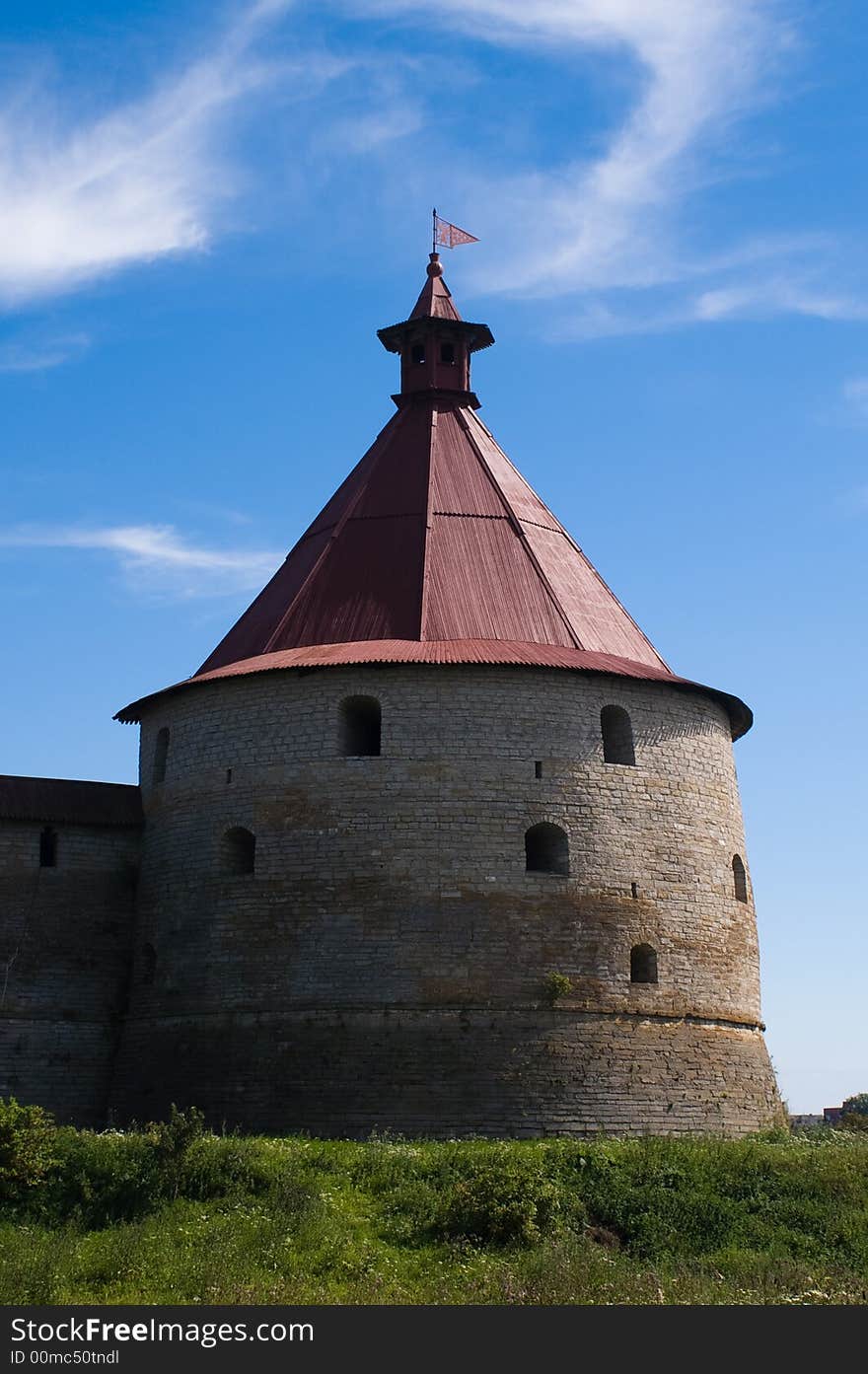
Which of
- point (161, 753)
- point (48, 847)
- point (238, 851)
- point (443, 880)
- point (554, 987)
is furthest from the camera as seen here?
point (161, 753)

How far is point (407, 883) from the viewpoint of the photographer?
25500mm

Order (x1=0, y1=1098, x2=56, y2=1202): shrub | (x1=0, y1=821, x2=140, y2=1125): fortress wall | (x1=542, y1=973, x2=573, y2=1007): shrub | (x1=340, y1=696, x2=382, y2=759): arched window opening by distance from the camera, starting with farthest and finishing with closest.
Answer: (x1=0, y1=821, x2=140, y2=1125): fortress wall → (x1=340, y1=696, x2=382, y2=759): arched window opening → (x1=542, y1=973, x2=573, y2=1007): shrub → (x1=0, y1=1098, x2=56, y2=1202): shrub

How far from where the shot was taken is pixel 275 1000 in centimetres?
2559

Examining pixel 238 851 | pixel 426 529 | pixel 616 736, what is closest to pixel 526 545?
pixel 426 529

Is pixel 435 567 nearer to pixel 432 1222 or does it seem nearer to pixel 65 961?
pixel 65 961

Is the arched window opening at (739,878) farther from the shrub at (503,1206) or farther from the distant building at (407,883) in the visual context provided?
the shrub at (503,1206)

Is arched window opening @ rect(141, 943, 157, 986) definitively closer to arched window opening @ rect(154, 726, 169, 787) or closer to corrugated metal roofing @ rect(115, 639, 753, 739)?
arched window opening @ rect(154, 726, 169, 787)

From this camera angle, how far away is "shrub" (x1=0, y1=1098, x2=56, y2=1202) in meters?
20.9

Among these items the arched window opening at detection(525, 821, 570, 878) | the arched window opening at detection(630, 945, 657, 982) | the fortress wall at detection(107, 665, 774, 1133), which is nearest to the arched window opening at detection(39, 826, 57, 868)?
the fortress wall at detection(107, 665, 774, 1133)

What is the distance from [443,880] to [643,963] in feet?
11.8

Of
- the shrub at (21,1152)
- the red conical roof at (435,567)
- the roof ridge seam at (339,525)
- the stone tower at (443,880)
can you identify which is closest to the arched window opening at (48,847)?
the stone tower at (443,880)

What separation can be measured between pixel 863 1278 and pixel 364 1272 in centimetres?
568

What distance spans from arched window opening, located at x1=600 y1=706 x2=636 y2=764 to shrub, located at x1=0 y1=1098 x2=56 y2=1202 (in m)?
10.7

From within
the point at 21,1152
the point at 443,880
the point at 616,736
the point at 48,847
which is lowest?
the point at 21,1152
